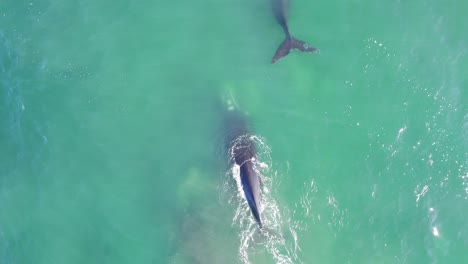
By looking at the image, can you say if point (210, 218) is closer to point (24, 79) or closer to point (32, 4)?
point (24, 79)

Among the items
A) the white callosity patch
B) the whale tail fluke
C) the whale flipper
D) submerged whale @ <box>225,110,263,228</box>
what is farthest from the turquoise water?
the whale flipper

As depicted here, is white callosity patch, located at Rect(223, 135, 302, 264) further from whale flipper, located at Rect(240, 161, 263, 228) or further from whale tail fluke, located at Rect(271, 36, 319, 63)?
whale tail fluke, located at Rect(271, 36, 319, 63)

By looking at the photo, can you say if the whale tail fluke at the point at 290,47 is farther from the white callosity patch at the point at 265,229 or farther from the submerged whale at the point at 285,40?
the white callosity patch at the point at 265,229

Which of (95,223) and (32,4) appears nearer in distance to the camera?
(95,223)

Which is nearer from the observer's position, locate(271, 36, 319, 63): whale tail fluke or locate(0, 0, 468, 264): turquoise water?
locate(0, 0, 468, 264): turquoise water

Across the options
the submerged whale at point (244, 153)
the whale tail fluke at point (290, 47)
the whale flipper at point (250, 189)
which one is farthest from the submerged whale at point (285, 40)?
the whale flipper at point (250, 189)

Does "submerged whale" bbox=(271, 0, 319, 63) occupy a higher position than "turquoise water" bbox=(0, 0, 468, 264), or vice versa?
"submerged whale" bbox=(271, 0, 319, 63)

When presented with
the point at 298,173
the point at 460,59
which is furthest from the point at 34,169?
the point at 460,59
